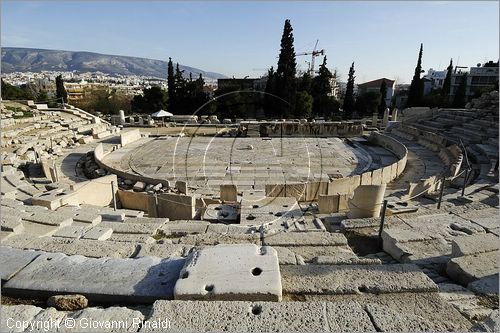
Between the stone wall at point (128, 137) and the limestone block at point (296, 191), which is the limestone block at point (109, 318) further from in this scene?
the stone wall at point (128, 137)

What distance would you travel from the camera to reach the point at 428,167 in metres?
16.5

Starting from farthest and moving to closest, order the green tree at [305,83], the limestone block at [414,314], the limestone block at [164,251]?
the green tree at [305,83]
the limestone block at [164,251]
the limestone block at [414,314]

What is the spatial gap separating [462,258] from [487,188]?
8.06 m

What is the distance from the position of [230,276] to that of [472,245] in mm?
3926

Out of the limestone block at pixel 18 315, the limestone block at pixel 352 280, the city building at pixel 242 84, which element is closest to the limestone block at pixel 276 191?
the limestone block at pixel 352 280

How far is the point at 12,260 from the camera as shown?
11.8 ft

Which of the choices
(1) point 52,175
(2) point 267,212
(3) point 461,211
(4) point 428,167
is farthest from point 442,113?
(1) point 52,175

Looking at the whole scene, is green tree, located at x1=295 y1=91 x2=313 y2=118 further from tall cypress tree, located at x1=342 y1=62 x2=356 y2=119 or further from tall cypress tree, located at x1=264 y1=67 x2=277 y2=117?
tall cypress tree, located at x1=342 y1=62 x2=356 y2=119

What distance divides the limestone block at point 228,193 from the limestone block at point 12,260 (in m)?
6.89

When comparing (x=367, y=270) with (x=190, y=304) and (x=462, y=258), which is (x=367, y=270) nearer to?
(x=462, y=258)

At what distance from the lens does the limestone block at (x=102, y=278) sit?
3.03 metres

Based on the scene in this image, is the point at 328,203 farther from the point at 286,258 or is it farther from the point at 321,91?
the point at 321,91

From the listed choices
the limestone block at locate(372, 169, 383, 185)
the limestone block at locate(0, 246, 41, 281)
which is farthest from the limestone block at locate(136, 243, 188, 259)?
the limestone block at locate(372, 169, 383, 185)

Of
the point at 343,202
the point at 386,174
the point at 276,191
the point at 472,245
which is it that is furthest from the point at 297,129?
the point at 472,245
